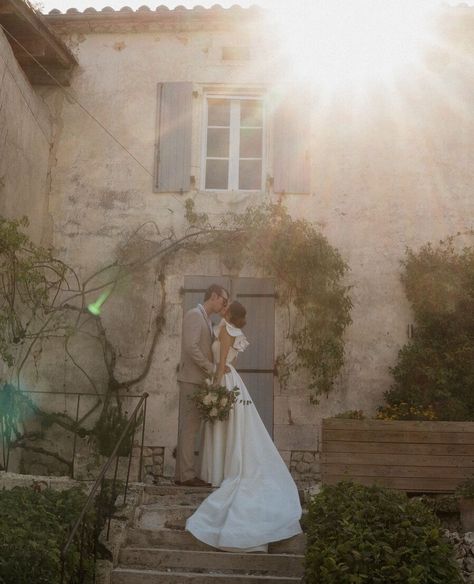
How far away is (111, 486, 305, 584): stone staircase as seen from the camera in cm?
549

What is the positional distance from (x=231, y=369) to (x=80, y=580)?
243cm

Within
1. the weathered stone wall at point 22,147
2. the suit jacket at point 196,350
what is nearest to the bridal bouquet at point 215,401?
the suit jacket at point 196,350

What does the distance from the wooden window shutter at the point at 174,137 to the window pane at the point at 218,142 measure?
284 millimetres

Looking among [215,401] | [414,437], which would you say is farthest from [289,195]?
[414,437]

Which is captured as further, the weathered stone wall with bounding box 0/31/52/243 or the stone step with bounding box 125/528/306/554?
the weathered stone wall with bounding box 0/31/52/243

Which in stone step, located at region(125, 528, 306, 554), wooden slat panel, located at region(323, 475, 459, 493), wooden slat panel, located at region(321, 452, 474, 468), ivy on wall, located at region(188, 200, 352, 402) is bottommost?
stone step, located at region(125, 528, 306, 554)

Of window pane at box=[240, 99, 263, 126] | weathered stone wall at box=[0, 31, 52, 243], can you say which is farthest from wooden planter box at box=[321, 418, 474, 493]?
window pane at box=[240, 99, 263, 126]

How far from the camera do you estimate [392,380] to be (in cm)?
890

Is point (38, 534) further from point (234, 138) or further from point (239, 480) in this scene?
point (234, 138)

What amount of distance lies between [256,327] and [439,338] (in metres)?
2.03

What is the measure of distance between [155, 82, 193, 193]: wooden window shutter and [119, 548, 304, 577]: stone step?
483 centimetres

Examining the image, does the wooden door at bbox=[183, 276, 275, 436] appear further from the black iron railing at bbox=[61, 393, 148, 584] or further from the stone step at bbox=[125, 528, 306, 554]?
the stone step at bbox=[125, 528, 306, 554]

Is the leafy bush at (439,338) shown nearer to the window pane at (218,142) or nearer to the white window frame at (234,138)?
the white window frame at (234,138)

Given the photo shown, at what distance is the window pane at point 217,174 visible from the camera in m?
9.64
